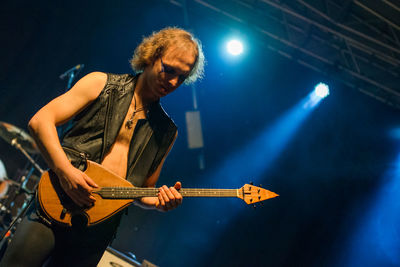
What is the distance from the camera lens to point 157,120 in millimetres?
2248

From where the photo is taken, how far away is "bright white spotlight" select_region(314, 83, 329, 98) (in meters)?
7.31

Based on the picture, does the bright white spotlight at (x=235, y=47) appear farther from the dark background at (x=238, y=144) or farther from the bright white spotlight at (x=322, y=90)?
the bright white spotlight at (x=322, y=90)

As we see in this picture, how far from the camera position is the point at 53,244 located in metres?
1.50

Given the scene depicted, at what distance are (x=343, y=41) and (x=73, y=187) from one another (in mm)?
6872

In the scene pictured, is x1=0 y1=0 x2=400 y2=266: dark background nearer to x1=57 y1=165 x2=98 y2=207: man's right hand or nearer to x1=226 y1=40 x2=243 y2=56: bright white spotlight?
x1=226 y1=40 x2=243 y2=56: bright white spotlight

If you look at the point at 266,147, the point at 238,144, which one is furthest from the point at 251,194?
the point at 266,147

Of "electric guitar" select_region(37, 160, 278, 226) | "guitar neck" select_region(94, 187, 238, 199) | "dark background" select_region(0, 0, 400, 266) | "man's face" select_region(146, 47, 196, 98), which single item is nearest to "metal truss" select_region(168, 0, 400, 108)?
"dark background" select_region(0, 0, 400, 266)

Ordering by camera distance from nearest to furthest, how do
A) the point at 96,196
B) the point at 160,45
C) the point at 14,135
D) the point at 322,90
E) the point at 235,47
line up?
the point at 96,196 → the point at 160,45 → the point at 14,135 → the point at 235,47 → the point at 322,90

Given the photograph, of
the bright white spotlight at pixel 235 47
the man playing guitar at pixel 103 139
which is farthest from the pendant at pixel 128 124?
the bright white spotlight at pixel 235 47

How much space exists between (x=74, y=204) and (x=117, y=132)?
58 centimetres

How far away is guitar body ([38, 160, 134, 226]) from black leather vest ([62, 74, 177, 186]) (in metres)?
0.12

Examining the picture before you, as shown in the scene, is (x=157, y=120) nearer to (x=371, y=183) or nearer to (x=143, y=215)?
(x=143, y=215)

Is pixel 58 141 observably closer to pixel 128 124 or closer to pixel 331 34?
pixel 128 124

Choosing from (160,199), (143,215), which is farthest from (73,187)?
(143,215)
